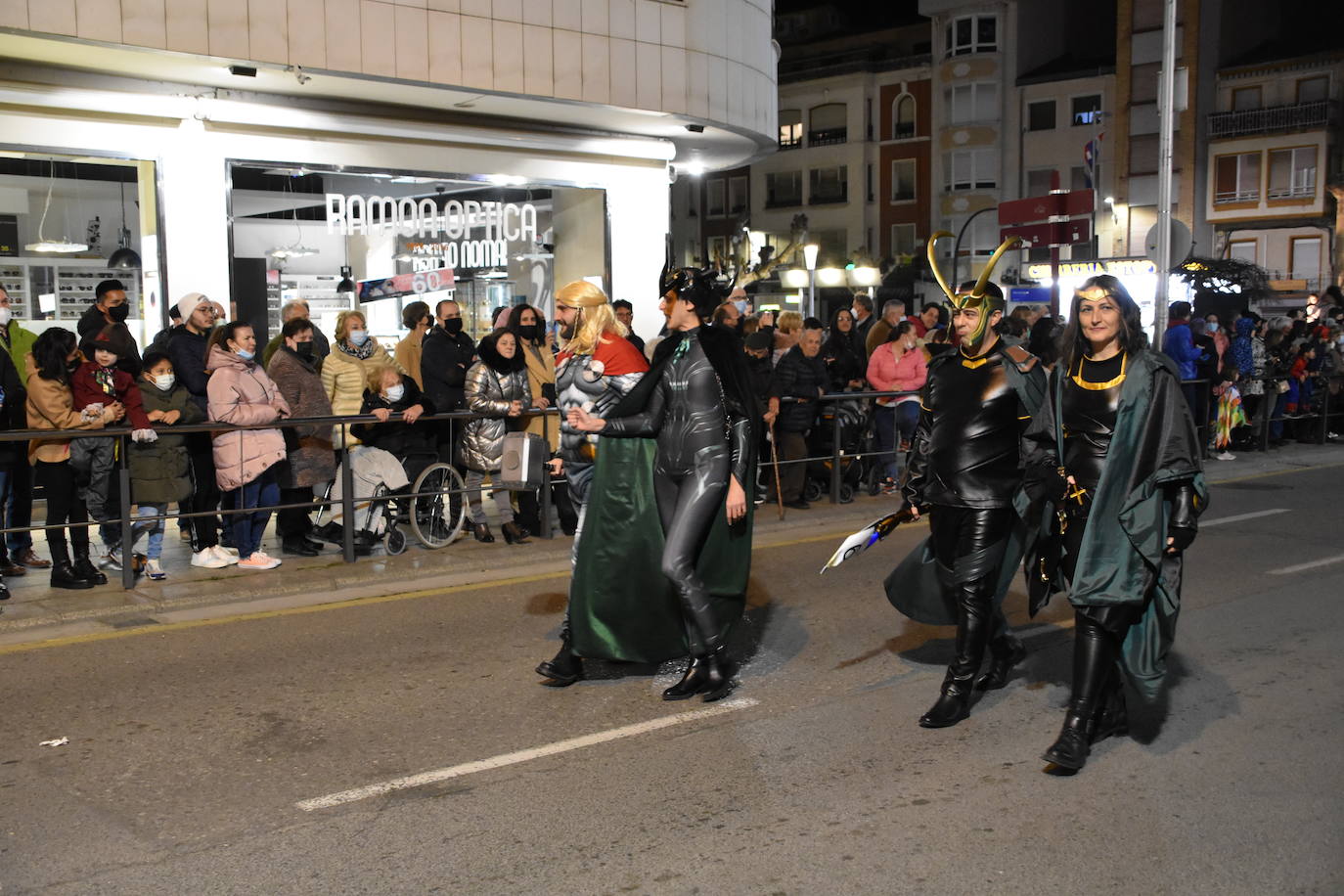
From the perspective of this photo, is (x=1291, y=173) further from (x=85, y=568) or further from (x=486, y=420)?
Answer: (x=85, y=568)

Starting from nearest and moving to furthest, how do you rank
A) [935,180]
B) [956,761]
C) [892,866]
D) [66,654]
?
1. [892,866]
2. [956,761]
3. [66,654]
4. [935,180]

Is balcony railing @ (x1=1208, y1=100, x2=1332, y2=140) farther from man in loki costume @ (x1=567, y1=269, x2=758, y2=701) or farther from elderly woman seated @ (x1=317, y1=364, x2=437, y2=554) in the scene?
man in loki costume @ (x1=567, y1=269, x2=758, y2=701)

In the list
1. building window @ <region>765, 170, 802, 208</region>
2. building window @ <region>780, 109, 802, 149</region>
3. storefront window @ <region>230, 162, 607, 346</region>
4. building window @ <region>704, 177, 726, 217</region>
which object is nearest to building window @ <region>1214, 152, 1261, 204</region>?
building window @ <region>765, 170, 802, 208</region>

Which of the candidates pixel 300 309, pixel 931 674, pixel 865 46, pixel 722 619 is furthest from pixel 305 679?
pixel 865 46

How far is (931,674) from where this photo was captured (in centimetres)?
661

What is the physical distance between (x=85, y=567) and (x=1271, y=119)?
160ft

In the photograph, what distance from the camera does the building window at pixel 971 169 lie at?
52219 millimetres

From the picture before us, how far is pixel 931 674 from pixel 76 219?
9.83 m

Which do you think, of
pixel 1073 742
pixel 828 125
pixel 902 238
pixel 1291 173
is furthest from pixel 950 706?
pixel 828 125

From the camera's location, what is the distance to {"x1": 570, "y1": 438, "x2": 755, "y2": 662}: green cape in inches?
242

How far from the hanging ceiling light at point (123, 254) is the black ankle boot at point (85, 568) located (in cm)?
476

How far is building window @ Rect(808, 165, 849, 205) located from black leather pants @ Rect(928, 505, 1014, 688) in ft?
168

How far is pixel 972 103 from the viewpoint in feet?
173

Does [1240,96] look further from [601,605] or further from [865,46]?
[601,605]
